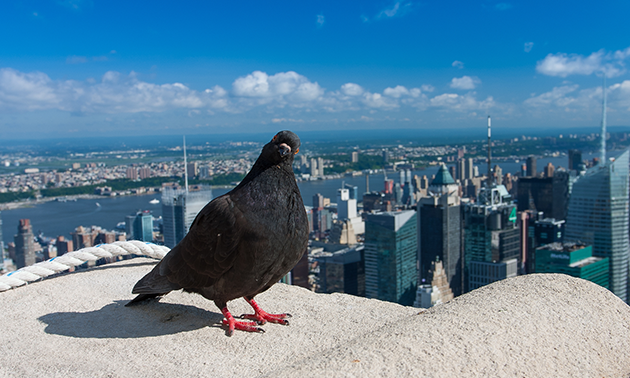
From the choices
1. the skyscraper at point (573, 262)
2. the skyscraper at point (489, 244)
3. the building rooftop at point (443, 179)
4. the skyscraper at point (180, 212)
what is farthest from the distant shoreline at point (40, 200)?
the skyscraper at point (573, 262)

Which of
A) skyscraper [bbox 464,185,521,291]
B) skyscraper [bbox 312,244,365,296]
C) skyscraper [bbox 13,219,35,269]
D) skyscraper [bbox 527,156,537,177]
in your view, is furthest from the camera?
skyscraper [bbox 527,156,537,177]

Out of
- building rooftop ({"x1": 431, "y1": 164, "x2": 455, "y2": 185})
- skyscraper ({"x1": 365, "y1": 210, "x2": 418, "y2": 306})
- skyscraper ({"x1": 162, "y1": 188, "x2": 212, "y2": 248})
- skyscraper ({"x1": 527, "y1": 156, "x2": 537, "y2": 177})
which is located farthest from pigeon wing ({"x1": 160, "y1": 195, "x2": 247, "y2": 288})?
skyscraper ({"x1": 527, "y1": 156, "x2": 537, "y2": 177})

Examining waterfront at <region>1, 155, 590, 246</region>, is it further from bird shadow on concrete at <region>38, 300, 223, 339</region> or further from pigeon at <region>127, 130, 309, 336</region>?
Result: pigeon at <region>127, 130, 309, 336</region>

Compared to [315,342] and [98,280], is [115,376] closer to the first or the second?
[315,342]

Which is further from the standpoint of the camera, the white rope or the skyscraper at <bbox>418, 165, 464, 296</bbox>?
the skyscraper at <bbox>418, 165, 464, 296</bbox>

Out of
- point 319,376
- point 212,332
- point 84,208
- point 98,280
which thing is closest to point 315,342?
point 212,332

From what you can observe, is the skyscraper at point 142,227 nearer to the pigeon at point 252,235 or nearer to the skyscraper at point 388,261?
the skyscraper at point 388,261
